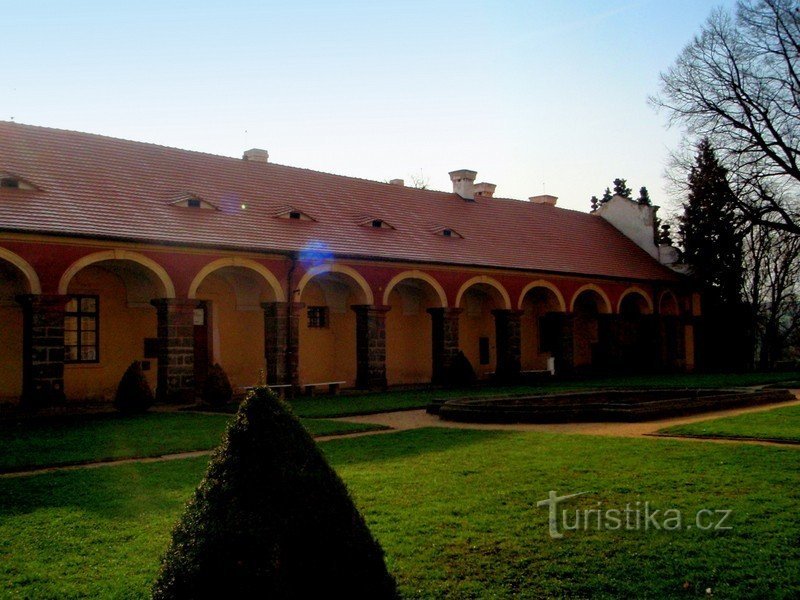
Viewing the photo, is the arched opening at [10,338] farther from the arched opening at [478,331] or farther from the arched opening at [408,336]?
the arched opening at [478,331]

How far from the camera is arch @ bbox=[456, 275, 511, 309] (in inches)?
999

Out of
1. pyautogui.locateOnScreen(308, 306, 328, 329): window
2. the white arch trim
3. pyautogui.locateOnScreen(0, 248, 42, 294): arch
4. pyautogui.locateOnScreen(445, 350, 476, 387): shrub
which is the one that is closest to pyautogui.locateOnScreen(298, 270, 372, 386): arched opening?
pyautogui.locateOnScreen(308, 306, 328, 329): window

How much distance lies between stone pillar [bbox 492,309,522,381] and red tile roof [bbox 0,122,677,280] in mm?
1750

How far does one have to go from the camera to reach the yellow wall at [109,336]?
19.5m

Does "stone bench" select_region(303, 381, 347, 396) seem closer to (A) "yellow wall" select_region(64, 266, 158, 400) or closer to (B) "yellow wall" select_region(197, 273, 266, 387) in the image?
(B) "yellow wall" select_region(197, 273, 266, 387)

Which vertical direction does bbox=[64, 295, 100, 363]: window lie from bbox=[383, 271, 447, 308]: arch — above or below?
below

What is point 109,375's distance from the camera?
2008 centimetres

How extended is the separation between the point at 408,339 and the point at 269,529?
23262 millimetres

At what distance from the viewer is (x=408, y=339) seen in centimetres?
2702

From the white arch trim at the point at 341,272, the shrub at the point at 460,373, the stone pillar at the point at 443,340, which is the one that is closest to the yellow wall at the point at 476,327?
the stone pillar at the point at 443,340

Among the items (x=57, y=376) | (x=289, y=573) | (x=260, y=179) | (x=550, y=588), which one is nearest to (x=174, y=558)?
(x=289, y=573)

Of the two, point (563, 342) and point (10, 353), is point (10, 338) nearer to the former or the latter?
point (10, 353)

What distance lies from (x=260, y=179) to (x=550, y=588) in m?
21.2

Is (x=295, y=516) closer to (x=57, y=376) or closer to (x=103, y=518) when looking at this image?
(x=103, y=518)
